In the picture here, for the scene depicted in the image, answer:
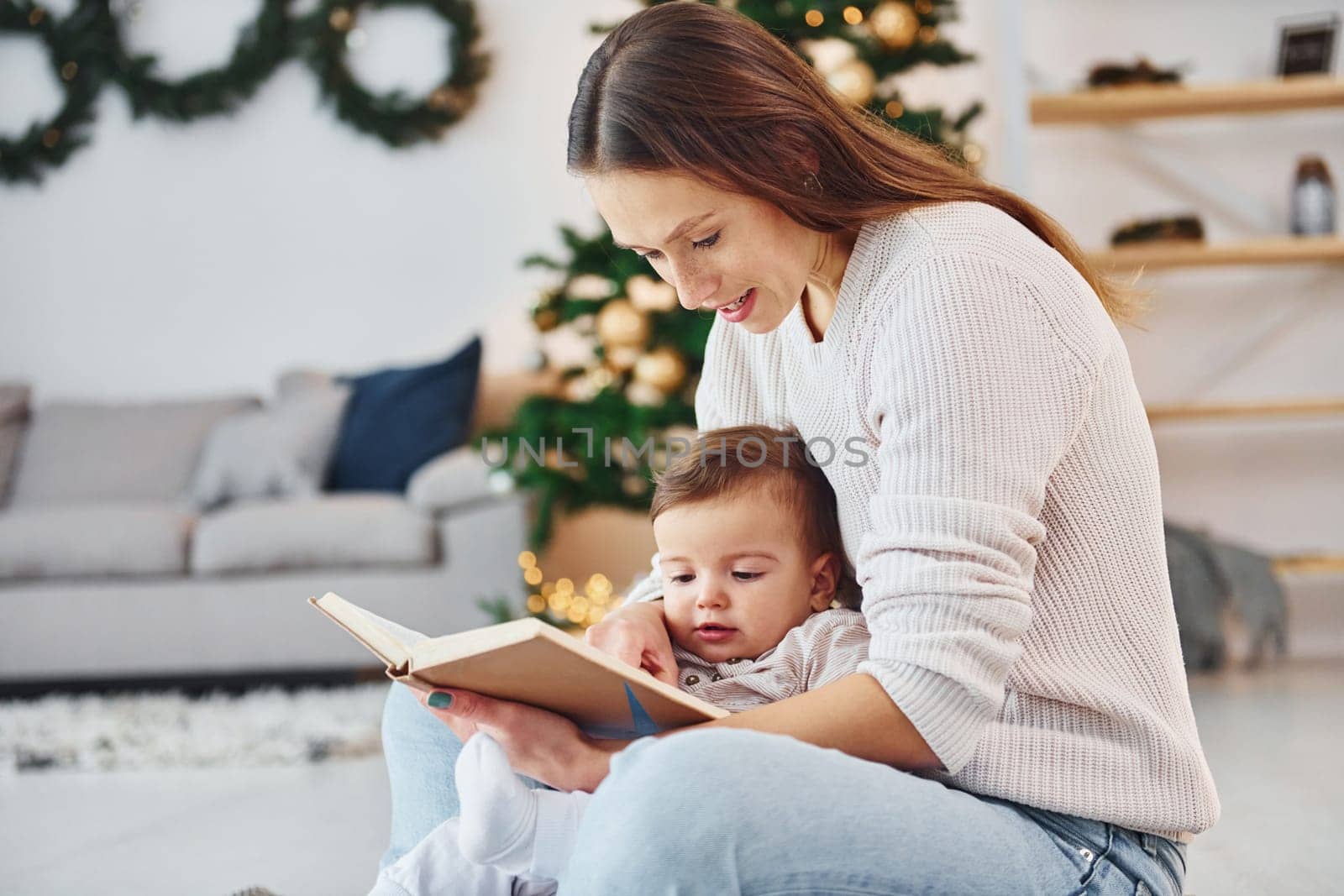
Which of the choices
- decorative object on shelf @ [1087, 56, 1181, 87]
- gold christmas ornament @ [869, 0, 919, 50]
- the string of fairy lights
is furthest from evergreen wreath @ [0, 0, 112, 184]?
decorative object on shelf @ [1087, 56, 1181, 87]

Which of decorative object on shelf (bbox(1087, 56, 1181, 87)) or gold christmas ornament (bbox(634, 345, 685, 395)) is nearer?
gold christmas ornament (bbox(634, 345, 685, 395))

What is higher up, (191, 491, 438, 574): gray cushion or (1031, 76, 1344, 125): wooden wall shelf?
(1031, 76, 1344, 125): wooden wall shelf

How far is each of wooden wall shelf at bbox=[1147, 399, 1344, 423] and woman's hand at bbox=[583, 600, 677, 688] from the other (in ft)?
8.30

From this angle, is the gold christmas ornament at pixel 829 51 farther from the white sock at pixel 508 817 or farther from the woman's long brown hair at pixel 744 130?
the white sock at pixel 508 817

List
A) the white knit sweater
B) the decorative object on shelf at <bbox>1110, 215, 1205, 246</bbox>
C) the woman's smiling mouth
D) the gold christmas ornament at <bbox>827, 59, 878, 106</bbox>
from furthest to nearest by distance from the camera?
the decorative object on shelf at <bbox>1110, 215, 1205, 246</bbox>, the gold christmas ornament at <bbox>827, 59, 878, 106</bbox>, the woman's smiling mouth, the white knit sweater

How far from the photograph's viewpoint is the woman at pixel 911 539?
2.93 feet

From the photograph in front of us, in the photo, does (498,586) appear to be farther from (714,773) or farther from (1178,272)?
(714,773)

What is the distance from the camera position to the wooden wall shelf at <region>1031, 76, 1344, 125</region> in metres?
3.51

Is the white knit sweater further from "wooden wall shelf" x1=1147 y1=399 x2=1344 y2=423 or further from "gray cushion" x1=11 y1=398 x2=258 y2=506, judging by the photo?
"gray cushion" x1=11 y1=398 x2=258 y2=506

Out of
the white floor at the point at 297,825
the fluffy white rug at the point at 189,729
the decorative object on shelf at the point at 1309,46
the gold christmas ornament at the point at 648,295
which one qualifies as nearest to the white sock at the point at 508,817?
the white floor at the point at 297,825

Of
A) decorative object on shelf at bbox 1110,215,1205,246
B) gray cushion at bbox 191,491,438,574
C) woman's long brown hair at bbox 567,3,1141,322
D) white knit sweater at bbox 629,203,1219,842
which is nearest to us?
white knit sweater at bbox 629,203,1219,842

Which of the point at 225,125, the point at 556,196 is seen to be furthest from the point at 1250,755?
the point at 225,125

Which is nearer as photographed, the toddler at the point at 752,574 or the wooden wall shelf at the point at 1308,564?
the toddler at the point at 752,574

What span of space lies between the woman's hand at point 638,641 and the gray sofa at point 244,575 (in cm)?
213
